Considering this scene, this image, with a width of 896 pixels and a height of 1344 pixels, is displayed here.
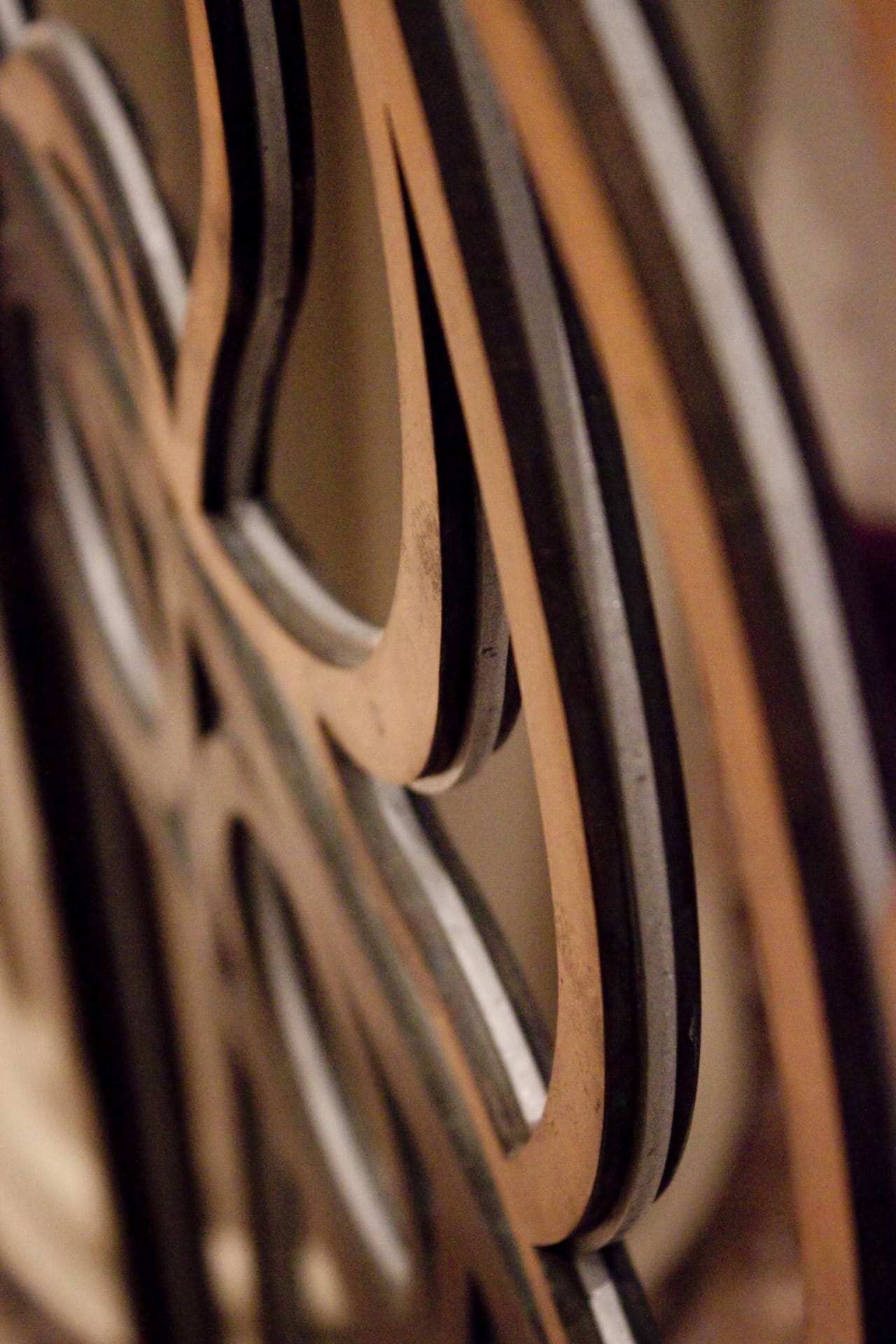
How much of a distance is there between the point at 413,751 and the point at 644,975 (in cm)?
5

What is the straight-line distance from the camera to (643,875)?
4.5 inches

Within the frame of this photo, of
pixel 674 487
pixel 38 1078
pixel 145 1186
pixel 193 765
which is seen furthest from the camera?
pixel 38 1078

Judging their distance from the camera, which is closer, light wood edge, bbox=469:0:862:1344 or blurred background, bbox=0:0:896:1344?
light wood edge, bbox=469:0:862:1344

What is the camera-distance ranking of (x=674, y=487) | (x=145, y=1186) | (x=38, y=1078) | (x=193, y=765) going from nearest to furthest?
(x=674, y=487), (x=193, y=765), (x=145, y=1186), (x=38, y=1078)

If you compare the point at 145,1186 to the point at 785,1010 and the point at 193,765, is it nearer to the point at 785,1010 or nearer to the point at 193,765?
the point at 193,765

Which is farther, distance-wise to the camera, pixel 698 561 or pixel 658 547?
pixel 658 547

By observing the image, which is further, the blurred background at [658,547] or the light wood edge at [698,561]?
the blurred background at [658,547]

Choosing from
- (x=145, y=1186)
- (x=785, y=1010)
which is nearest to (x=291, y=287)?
(x=785, y=1010)

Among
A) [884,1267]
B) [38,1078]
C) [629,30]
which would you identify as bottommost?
[38,1078]

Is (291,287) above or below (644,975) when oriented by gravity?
above

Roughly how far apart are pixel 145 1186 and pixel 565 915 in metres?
0.36

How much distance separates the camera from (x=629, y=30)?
3.5 inches

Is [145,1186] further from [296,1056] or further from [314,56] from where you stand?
[314,56]

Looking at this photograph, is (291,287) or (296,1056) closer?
(291,287)
